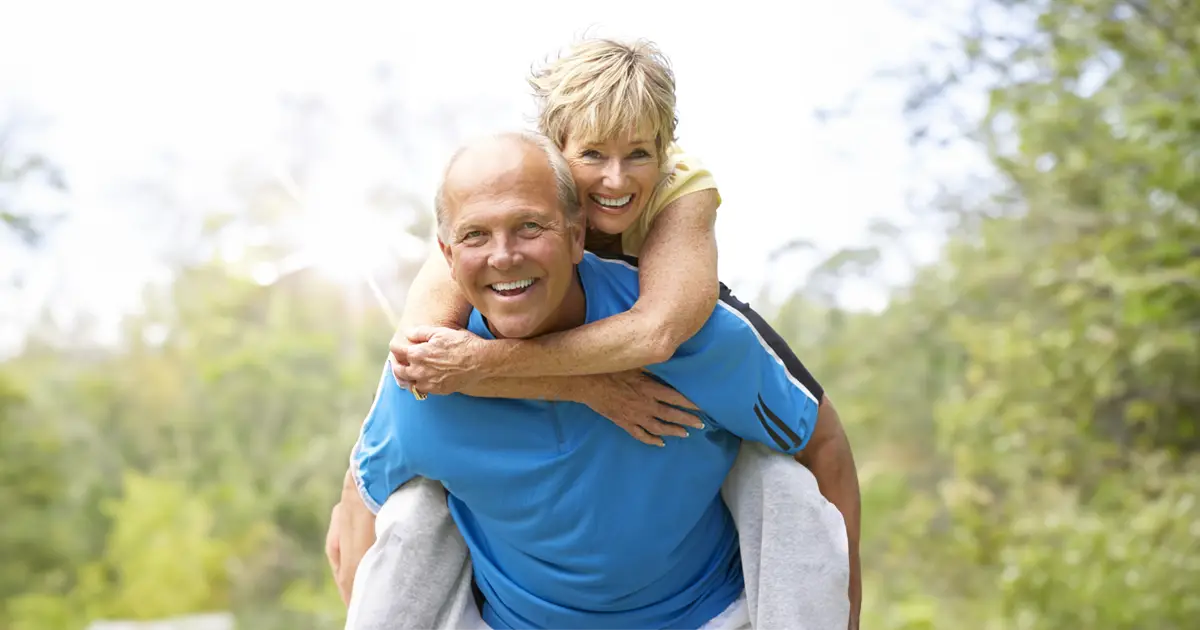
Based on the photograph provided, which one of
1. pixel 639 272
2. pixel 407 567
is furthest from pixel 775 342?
pixel 407 567

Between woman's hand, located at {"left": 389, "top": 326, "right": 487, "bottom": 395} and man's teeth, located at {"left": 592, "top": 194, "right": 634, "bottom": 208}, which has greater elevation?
man's teeth, located at {"left": 592, "top": 194, "right": 634, "bottom": 208}

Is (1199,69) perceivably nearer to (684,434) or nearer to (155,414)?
(684,434)

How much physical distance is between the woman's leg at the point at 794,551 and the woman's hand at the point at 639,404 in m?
0.15

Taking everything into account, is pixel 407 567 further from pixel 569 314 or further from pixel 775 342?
pixel 775 342

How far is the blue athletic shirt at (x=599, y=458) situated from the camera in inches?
64.1

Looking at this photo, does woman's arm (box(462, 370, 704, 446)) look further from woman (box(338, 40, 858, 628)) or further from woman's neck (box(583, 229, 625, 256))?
woman's neck (box(583, 229, 625, 256))

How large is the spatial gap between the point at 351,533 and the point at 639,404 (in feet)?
1.74

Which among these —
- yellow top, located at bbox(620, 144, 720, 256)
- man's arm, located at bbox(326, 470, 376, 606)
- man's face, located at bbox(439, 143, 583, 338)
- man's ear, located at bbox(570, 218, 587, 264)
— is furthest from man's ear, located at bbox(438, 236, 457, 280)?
man's arm, located at bbox(326, 470, 376, 606)

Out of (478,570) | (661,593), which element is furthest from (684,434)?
(478,570)

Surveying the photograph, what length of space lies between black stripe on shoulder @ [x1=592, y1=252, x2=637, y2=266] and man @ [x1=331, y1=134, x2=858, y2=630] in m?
0.02

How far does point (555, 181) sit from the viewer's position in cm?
154

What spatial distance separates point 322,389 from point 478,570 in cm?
466

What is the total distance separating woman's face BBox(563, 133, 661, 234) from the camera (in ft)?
5.18

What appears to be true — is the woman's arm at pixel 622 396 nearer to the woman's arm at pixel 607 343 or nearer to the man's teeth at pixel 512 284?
the woman's arm at pixel 607 343
